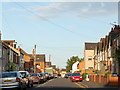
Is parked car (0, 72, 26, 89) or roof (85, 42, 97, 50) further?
roof (85, 42, 97, 50)

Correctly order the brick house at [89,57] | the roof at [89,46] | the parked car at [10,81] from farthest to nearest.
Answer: the roof at [89,46] → the brick house at [89,57] → the parked car at [10,81]

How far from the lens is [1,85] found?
843 inches

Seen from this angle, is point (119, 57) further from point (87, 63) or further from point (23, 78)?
point (87, 63)

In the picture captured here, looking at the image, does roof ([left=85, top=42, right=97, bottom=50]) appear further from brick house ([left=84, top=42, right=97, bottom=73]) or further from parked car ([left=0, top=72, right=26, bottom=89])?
parked car ([left=0, top=72, right=26, bottom=89])

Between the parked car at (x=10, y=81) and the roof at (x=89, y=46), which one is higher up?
the roof at (x=89, y=46)

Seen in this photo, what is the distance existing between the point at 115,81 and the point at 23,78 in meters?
9.97

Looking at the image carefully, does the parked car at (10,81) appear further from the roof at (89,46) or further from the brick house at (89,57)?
the roof at (89,46)

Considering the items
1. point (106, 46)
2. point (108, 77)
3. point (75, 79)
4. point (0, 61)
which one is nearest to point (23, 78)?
point (108, 77)

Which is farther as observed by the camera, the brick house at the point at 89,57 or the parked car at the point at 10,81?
the brick house at the point at 89,57

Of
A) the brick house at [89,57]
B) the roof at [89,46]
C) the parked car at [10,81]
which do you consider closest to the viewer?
the parked car at [10,81]

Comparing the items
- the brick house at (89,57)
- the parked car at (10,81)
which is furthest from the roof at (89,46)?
the parked car at (10,81)

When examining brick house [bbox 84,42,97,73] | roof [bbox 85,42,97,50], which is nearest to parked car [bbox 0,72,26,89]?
brick house [bbox 84,42,97,73]

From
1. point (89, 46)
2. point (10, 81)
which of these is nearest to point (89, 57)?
point (89, 46)

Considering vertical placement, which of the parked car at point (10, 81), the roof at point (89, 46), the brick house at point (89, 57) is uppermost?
the roof at point (89, 46)
